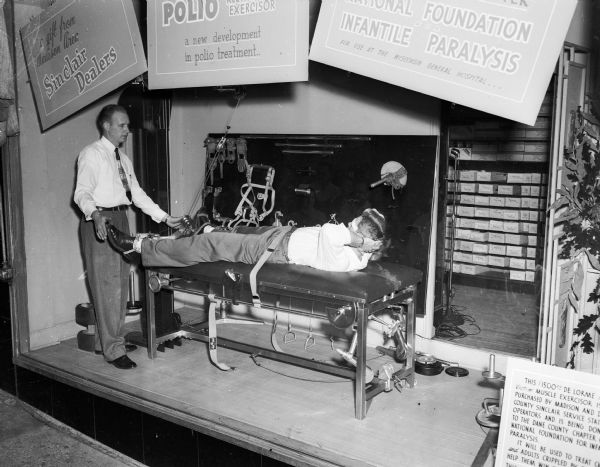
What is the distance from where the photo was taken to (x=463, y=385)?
12.7 ft

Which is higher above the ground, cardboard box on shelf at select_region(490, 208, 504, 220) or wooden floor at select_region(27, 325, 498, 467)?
cardboard box on shelf at select_region(490, 208, 504, 220)

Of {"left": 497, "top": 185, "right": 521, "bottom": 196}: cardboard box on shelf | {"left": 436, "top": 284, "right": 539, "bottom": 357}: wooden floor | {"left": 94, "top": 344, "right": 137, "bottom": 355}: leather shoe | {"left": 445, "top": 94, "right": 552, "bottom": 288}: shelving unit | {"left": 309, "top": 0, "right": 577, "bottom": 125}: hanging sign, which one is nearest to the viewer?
{"left": 309, "top": 0, "right": 577, "bottom": 125}: hanging sign

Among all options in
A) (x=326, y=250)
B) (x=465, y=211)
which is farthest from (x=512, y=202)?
(x=326, y=250)

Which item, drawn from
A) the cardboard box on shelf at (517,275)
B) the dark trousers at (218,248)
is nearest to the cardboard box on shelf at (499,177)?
the cardboard box on shelf at (517,275)

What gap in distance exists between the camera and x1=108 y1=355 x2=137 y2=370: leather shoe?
4166 millimetres

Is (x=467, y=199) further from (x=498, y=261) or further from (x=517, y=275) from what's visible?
(x=517, y=275)

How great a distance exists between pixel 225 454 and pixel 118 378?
109 centimetres

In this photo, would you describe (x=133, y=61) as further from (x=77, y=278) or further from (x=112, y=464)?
(x=112, y=464)

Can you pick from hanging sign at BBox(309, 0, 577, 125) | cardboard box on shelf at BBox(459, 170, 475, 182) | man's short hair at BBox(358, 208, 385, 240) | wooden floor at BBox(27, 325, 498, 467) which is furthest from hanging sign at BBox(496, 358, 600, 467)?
cardboard box on shelf at BBox(459, 170, 475, 182)

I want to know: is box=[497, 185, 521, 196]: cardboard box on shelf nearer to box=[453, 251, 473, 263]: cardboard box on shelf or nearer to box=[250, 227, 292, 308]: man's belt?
box=[453, 251, 473, 263]: cardboard box on shelf

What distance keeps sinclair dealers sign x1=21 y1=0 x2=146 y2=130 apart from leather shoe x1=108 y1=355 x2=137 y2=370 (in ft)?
5.82

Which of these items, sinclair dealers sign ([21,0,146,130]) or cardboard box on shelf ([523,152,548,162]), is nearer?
sinclair dealers sign ([21,0,146,130])

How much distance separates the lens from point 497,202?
6824mm

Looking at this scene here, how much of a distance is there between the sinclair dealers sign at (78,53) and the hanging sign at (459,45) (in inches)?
54.0
